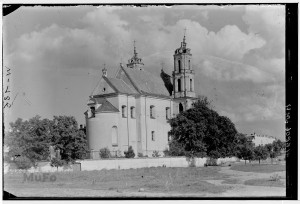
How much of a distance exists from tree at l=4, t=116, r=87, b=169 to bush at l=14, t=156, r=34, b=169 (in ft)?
0.16

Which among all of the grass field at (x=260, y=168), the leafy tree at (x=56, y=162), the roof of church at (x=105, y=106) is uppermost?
the roof of church at (x=105, y=106)

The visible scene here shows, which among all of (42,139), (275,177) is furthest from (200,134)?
(42,139)

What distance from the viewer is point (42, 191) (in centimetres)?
1798

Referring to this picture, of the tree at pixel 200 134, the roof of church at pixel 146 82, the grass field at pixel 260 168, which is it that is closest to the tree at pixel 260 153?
the grass field at pixel 260 168

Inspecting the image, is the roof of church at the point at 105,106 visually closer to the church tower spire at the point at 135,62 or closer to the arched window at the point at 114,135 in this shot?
the arched window at the point at 114,135

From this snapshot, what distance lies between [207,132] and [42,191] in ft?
31.3

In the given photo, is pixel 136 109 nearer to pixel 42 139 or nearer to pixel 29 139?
pixel 42 139

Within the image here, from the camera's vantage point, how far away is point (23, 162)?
63.8 ft

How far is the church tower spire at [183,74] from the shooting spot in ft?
69.6

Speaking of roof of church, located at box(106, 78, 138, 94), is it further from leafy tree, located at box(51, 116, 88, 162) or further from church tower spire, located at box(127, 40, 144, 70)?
leafy tree, located at box(51, 116, 88, 162)

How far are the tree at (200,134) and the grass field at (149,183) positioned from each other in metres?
2.31

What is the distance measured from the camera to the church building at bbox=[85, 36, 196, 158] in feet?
81.1

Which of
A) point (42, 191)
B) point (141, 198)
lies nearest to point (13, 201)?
point (42, 191)

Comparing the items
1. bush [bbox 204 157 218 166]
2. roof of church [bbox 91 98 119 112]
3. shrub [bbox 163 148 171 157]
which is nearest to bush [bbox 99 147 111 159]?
roof of church [bbox 91 98 119 112]
